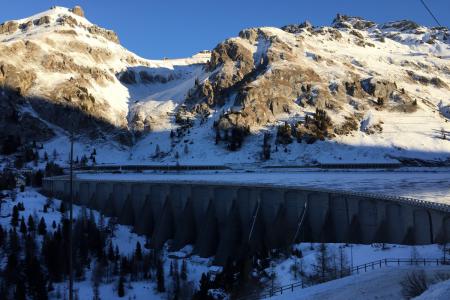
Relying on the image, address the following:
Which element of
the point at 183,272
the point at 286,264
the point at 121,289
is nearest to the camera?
the point at 286,264

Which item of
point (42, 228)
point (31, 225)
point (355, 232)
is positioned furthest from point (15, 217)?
point (355, 232)

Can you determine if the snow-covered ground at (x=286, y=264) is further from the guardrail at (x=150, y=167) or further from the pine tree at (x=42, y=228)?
the guardrail at (x=150, y=167)

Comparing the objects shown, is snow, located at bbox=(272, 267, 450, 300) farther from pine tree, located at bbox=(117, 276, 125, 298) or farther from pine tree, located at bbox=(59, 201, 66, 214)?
pine tree, located at bbox=(59, 201, 66, 214)

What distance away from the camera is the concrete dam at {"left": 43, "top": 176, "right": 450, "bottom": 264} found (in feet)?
154

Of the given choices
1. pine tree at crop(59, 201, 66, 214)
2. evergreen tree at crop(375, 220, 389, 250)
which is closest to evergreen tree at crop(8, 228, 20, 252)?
pine tree at crop(59, 201, 66, 214)

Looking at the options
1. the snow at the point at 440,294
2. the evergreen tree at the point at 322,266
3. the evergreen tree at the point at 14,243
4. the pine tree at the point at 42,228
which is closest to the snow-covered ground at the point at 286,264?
the evergreen tree at the point at 322,266

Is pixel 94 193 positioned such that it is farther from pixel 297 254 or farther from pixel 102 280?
pixel 297 254

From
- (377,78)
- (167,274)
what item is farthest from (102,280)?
(377,78)

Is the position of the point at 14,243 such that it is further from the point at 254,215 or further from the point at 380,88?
the point at 380,88

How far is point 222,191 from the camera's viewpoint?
260 feet

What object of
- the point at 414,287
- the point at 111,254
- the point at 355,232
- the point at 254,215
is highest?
the point at 414,287

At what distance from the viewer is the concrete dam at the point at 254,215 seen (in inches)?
1849

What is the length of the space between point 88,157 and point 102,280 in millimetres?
127956

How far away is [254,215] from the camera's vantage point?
70938 millimetres
